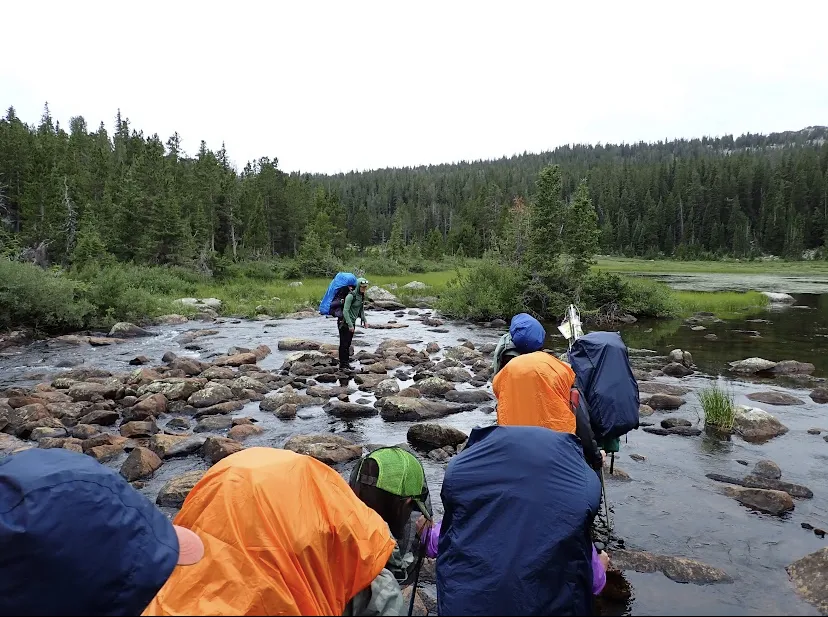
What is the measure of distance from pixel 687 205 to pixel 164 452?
455ft

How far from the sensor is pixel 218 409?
1329 cm

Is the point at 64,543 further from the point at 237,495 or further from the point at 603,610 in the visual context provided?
the point at 603,610

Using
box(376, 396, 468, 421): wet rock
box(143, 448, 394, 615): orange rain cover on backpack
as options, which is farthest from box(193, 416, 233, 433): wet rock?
box(143, 448, 394, 615): orange rain cover on backpack

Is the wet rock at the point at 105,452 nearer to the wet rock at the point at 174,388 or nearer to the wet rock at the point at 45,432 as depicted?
the wet rock at the point at 45,432

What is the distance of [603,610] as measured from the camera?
18.9 ft

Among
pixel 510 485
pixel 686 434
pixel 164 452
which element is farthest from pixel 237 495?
pixel 686 434

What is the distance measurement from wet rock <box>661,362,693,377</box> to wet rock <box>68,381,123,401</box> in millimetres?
15933

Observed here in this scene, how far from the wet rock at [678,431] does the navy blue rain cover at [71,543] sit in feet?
37.4

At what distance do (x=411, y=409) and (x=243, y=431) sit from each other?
3.81 m

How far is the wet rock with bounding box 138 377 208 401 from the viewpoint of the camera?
562 inches

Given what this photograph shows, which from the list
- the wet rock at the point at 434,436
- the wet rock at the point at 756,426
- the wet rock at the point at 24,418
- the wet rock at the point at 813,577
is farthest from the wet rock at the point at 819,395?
the wet rock at the point at 24,418

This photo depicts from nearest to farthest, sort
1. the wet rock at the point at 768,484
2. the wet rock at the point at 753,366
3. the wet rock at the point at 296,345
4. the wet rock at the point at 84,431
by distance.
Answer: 1. the wet rock at the point at 768,484
2. the wet rock at the point at 84,431
3. the wet rock at the point at 753,366
4. the wet rock at the point at 296,345

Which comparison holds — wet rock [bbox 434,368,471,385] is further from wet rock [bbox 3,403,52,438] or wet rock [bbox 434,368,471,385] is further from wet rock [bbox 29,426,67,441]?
wet rock [bbox 3,403,52,438]

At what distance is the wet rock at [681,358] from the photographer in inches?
743
